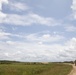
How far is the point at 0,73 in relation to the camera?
56250 millimetres

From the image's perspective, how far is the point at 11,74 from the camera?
54.3 metres

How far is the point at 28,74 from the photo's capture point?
177 ft

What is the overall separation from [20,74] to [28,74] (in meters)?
2.08

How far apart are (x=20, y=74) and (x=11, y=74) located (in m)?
2.05

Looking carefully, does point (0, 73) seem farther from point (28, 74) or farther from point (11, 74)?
point (28, 74)

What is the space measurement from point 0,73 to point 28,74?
669cm

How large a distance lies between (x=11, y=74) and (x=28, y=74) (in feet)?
12.1

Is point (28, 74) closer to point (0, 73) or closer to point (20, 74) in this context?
point (20, 74)

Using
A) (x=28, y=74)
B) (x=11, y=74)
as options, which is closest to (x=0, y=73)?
(x=11, y=74)

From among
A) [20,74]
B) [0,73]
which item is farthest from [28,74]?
[0,73]
